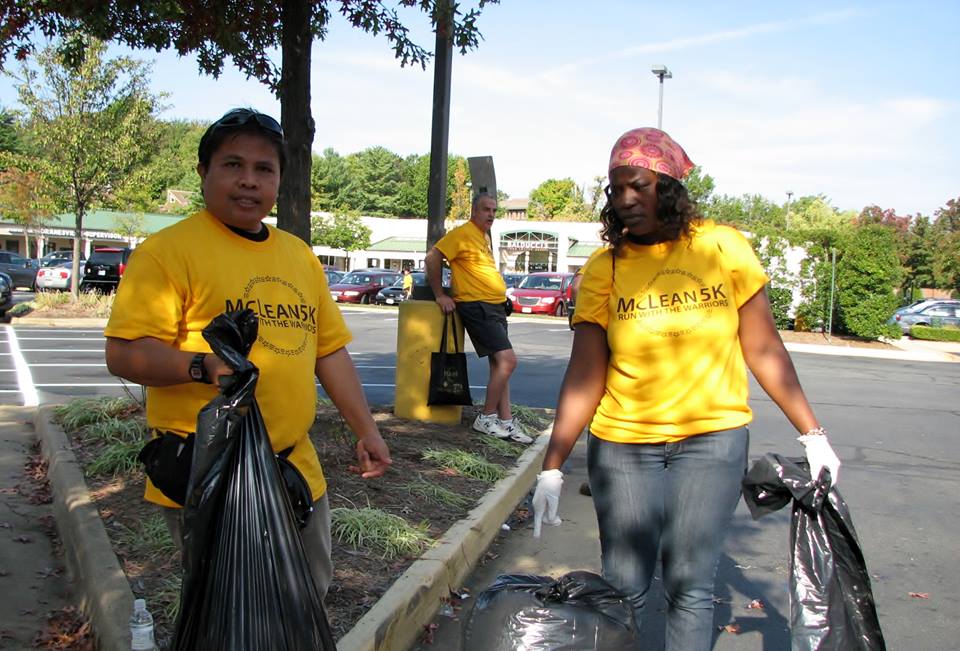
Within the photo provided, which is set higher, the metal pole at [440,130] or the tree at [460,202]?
the tree at [460,202]

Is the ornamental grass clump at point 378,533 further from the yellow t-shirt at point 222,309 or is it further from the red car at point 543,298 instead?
the red car at point 543,298

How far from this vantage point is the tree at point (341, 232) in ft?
190

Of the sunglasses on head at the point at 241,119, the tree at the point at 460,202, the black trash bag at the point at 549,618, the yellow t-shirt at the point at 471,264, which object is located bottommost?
the black trash bag at the point at 549,618

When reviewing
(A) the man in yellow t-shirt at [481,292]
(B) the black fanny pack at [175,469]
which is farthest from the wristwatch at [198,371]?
(A) the man in yellow t-shirt at [481,292]

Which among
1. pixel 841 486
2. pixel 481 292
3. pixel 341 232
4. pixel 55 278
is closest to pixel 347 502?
pixel 481 292

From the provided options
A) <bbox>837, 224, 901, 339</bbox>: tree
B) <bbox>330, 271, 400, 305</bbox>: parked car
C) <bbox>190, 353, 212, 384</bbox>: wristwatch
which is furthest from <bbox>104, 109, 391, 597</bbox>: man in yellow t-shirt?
<bbox>330, 271, 400, 305</bbox>: parked car

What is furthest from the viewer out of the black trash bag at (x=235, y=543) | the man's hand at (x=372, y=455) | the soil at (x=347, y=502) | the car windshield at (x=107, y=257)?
the car windshield at (x=107, y=257)

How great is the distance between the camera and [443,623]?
12.6 feet

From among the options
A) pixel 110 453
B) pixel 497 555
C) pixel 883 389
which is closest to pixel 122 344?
pixel 497 555

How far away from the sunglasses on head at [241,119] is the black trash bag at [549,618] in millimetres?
1501

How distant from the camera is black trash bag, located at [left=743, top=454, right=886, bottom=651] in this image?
259cm

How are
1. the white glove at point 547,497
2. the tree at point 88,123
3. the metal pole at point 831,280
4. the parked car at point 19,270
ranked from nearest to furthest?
the white glove at point 547,497, the tree at point 88,123, the metal pole at point 831,280, the parked car at point 19,270

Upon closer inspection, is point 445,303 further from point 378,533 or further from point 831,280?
point 831,280

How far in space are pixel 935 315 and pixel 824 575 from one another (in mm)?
32420
